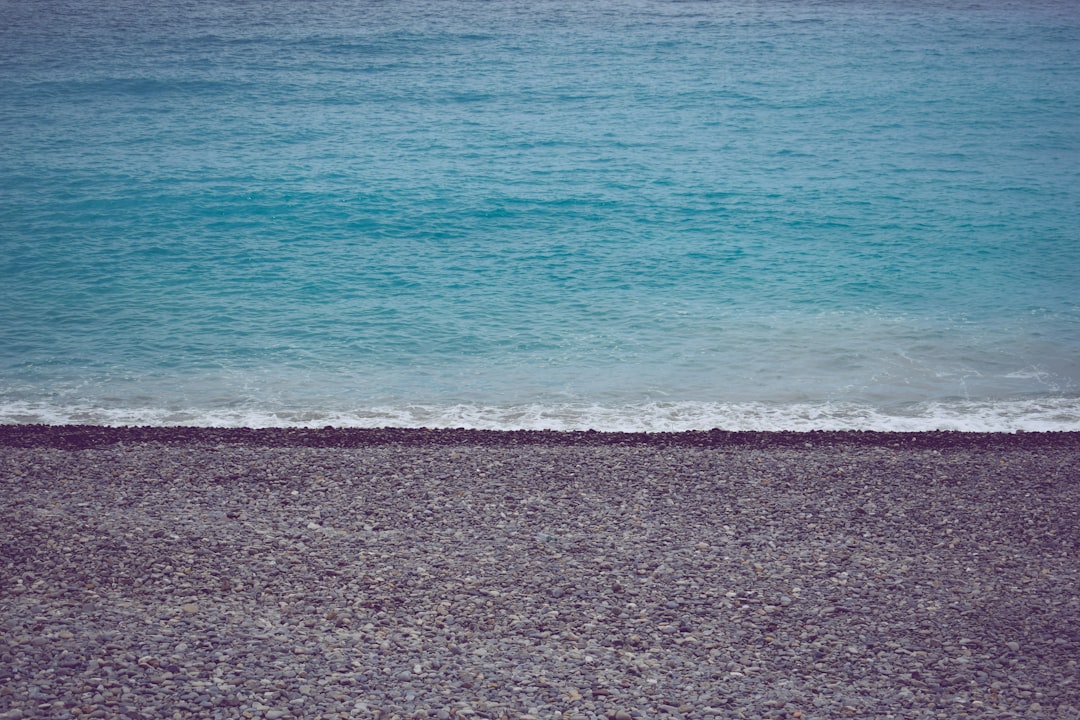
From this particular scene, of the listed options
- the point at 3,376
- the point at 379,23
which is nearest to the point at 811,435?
the point at 3,376

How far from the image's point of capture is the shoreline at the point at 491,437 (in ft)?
35.2

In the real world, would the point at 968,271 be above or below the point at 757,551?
above

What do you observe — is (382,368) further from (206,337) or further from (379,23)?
(379,23)

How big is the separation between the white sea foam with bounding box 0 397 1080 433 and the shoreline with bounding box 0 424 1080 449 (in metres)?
0.89

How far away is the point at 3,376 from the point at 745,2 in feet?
134

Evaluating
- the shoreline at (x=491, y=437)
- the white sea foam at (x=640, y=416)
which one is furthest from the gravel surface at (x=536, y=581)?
the white sea foam at (x=640, y=416)

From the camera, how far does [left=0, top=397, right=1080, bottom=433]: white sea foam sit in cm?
1227

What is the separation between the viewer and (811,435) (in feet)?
36.3

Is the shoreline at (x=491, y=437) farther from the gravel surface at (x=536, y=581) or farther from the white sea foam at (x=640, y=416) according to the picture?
the white sea foam at (x=640, y=416)

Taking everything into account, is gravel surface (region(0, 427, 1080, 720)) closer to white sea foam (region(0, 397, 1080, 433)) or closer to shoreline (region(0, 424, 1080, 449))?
shoreline (region(0, 424, 1080, 449))

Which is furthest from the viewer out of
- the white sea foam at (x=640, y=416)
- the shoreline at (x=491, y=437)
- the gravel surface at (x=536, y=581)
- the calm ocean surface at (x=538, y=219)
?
the calm ocean surface at (x=538, y=219)

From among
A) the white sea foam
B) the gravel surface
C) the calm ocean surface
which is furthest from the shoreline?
the calm ocean surface

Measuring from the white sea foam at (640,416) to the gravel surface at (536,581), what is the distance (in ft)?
6.02

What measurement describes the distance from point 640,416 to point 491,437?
2589 millimetres
